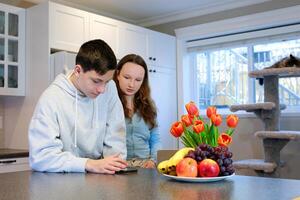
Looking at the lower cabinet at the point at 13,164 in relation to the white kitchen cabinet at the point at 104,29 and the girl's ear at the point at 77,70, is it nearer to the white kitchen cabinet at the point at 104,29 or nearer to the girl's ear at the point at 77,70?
the white kitchen cabinet at the point at 104,29

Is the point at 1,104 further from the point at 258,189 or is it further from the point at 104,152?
the point at 258,189

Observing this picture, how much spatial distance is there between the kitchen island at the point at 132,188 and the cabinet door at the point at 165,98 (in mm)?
2574

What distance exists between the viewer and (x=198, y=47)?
13.7 ft

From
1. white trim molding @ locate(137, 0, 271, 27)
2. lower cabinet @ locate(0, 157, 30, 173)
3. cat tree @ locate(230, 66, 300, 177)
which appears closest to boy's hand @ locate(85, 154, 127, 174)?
lower cabinet @ locate(0, 157, 30, 173)

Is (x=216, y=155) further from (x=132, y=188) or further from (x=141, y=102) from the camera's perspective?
(x=141, y=102)

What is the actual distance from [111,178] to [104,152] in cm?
37

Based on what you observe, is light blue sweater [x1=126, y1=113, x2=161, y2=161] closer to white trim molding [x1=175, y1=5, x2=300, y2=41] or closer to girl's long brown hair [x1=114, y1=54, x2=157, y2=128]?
girl's long brown hair [x1=114, y1=54, x2=157, y2=128]

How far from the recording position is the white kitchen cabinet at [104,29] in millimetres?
3312

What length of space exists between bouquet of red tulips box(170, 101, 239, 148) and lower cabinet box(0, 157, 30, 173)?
6.03ft

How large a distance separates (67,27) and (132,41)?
0.80 meters

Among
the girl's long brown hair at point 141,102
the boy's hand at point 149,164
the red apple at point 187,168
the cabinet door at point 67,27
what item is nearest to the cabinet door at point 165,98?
the cabinet door at point 67,27

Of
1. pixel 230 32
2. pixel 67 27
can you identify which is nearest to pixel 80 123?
pixel 67 27

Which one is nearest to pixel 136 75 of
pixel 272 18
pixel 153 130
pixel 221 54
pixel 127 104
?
pixel 127 104

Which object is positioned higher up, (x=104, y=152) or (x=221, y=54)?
(x=221, y=54)
